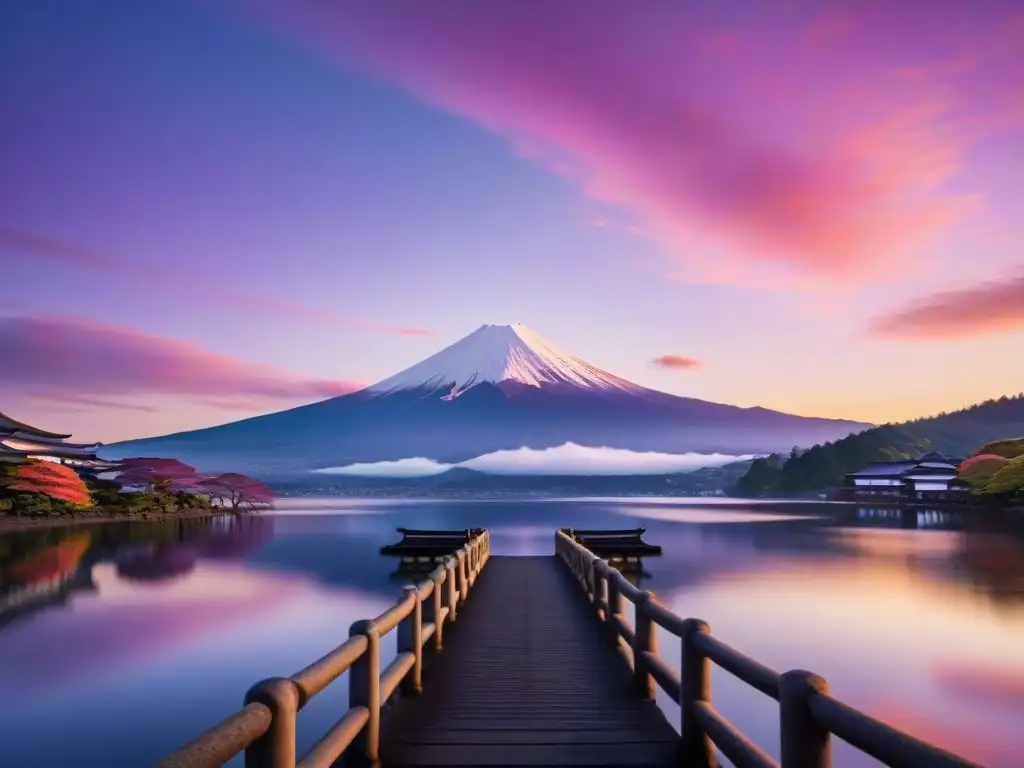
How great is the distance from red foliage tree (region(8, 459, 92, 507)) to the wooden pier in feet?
174

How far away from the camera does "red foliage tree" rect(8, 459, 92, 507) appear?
55.5 meters

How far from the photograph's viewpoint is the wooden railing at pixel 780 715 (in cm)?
313

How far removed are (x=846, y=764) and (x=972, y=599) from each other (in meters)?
17.1

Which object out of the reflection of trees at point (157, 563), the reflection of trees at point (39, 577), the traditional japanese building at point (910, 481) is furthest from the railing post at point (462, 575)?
the traditional japanese building at point (910, 481)

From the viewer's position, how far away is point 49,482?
5719 centimetres

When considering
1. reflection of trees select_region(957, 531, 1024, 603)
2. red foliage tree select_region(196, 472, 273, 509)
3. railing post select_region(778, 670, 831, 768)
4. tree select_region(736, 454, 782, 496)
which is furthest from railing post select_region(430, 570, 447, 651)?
tree select_region(736, 454, 782, 496)

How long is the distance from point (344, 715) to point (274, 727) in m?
2.17

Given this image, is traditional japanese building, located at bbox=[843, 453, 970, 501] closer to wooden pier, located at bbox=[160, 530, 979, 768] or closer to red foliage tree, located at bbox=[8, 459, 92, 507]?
red foliage tree, located at bbox=[8, 459, 92, 507]

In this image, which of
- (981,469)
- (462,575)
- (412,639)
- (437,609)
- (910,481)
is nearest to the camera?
(412,639)

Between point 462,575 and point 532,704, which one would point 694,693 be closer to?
point 532,704

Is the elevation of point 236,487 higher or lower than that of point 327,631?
Answer: higher

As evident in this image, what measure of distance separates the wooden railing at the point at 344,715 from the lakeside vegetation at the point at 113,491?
5329 cm

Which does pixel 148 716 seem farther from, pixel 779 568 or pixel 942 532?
Answer: pixel 942 532

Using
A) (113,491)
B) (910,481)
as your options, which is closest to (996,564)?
(113,491)
